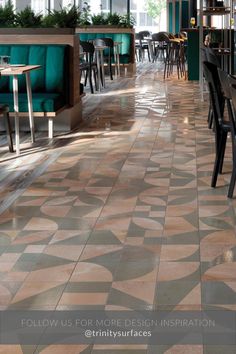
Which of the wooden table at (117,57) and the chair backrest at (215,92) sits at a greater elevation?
the wooden table at (117,57)

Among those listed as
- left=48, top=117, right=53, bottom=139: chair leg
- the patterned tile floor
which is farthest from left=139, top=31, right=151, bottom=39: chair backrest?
left=48, top=117, right=53, bottom=139: chair leg

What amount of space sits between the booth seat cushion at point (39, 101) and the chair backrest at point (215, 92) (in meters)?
2.24

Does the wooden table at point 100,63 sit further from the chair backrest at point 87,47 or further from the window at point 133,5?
the window at point 133,5

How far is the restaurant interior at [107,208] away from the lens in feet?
8.94

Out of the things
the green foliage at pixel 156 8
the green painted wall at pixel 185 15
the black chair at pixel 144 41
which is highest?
the green foliage at pixel 156 8

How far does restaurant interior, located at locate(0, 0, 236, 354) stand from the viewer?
8.94 feet

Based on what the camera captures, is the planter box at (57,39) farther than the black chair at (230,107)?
Yes

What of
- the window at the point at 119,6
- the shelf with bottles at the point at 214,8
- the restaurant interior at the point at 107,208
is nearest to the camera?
the restaurant interior at the point at 107,208

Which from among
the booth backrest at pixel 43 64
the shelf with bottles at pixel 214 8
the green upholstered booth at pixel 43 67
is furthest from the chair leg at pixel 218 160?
the shelf with bottles at pixel 214 8

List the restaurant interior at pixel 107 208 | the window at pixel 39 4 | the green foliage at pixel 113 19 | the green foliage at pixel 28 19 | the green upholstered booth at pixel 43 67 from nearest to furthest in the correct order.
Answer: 1. the restaurant interior at pixel 107 208
2. the green upholstered booth at pixel 43 67
3. the green foliage at pixel 28 19
4. the green foliage at pixel 113 19
5. the window at pixel 39 4

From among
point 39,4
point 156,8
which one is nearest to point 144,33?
point 156,8

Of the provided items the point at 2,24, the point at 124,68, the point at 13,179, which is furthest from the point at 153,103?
the point at 124,68

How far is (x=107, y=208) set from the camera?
4.29m

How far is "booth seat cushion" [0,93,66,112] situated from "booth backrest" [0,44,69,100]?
0.24 meters
